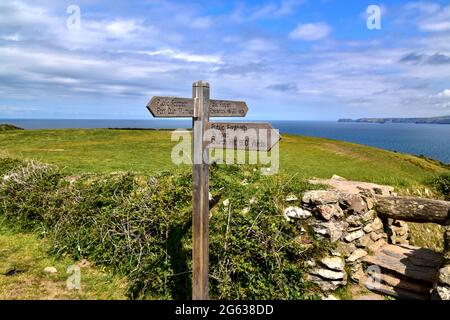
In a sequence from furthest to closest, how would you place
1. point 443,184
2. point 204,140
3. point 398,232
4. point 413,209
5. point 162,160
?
point 162,160, point 443,184, point 398,232, point 413,209, point 204,140

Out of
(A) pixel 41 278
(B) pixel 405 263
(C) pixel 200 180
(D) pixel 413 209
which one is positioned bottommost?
(A) pixel 41 278

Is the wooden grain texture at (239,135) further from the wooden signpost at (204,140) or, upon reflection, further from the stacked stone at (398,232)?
the stacked stone at (398,232)

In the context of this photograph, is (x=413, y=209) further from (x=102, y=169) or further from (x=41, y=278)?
(x=102, y=169)

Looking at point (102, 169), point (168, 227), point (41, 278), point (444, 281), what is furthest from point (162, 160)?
point (444, 281)

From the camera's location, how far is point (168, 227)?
331 inches

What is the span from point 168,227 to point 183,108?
4.03 meters

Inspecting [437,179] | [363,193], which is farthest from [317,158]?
[363,193]

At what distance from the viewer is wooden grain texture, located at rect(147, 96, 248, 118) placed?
5066mm

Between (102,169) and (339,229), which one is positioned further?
(102,169)

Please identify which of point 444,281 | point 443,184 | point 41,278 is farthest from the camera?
point 443,184

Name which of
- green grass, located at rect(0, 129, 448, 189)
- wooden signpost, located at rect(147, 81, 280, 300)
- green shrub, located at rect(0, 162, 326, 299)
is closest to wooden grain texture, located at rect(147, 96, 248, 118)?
wooden signpost, located at rect(147, 81, 280, 300)

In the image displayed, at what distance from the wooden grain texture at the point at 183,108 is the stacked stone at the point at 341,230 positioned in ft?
10.9

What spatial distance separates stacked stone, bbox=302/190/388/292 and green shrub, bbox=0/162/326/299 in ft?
1.05

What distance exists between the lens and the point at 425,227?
10938mm
